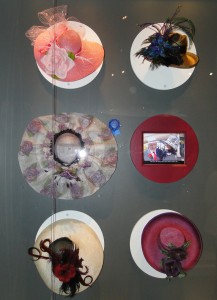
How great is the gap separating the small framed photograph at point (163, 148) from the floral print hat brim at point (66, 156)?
0.21 m

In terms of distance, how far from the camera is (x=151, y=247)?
1669 millimetres

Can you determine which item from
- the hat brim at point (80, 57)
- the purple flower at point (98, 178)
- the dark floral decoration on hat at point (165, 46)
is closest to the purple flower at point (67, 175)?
the purple flower at point (98, 178)

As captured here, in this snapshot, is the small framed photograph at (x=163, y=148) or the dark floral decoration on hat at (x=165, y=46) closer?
the dark floral decoration on hat at (x=165, y=46)

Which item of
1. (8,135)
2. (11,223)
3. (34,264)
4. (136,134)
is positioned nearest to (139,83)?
(136,134)

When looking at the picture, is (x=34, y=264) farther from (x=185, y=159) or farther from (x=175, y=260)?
(x=185, y=159)

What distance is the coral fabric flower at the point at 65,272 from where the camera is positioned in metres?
1.52

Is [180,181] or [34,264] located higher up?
[180,181]

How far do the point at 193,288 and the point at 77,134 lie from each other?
3.69 feet

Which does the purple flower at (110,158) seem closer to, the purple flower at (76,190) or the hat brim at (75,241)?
the purple flower at (76,190)

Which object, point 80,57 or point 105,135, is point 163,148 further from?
point 80,57

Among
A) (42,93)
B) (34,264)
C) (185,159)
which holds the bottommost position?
(34,264)

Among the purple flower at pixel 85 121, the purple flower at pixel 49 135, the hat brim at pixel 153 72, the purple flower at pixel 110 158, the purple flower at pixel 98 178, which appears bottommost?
the purple flower at pixel 98 178

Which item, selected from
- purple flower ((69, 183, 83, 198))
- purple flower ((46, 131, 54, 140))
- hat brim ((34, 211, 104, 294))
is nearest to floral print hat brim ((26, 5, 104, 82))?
purple flower ((46, 131, 54, 140))

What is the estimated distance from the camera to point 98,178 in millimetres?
1671
